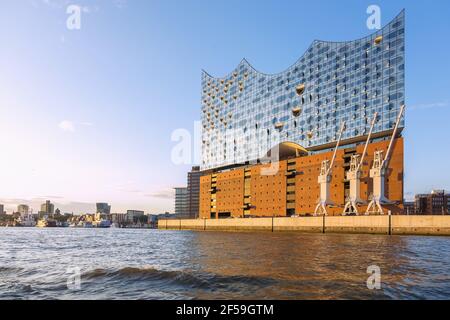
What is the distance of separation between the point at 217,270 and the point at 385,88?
8182cm

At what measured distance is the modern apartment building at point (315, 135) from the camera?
284 feet

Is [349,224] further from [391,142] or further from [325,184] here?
[391,142]

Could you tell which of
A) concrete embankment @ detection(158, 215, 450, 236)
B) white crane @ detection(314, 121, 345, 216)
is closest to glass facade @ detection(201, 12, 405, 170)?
white crane @ detection(314, 121, 345, 216)

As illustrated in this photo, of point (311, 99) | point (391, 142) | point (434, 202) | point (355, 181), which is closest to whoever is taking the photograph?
point (391, 142)

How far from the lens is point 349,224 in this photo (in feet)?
265

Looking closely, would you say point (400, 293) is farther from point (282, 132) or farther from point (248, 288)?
point (282, 132)

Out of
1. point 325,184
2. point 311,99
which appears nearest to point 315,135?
point 311,99

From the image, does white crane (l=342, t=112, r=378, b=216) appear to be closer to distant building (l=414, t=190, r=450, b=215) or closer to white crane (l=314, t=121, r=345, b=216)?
white crane (l=314, t=121, r=345, b=216)

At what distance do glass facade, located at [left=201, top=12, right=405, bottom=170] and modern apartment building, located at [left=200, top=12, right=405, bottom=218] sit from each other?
0.24m

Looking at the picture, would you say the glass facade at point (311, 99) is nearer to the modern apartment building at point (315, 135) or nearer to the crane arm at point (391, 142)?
the modern apartment building at point (315, 135)

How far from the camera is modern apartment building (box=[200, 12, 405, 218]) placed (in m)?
86.6

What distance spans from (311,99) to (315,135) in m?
10.2

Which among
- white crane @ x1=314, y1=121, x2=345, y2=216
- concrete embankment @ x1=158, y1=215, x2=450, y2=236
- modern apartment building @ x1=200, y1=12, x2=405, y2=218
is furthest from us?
white crane @ x1=314, y1=121, x2=345, y2=216
